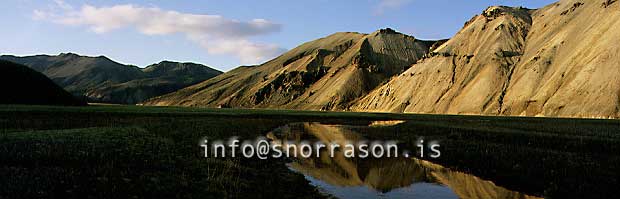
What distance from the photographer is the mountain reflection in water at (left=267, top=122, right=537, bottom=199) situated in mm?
20781

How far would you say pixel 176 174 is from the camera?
62.4 ft

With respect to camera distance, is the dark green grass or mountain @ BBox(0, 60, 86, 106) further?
mountain @ BBox(0, 60, 86, 106)

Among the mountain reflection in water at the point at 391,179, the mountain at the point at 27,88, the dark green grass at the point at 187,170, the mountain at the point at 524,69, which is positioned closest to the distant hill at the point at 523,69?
the mountain at the point at 524,69

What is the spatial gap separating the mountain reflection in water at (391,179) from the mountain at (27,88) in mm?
112699

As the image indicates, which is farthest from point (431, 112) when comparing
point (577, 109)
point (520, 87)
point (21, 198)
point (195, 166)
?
point (21, 198)

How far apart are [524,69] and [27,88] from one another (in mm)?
148298

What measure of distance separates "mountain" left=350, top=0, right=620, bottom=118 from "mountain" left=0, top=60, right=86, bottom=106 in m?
113

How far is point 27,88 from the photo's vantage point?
11900 centimetres

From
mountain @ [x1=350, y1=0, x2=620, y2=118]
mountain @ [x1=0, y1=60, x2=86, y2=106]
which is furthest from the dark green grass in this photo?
mountain @ [x1=0, y1=60, x2=86, y2=106]

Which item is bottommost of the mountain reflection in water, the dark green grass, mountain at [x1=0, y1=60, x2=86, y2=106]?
the mountain reflection in water

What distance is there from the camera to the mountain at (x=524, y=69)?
105 m

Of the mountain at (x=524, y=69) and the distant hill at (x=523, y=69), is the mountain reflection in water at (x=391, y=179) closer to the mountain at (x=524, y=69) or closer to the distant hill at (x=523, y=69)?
the mountain at (x=524, y=69)

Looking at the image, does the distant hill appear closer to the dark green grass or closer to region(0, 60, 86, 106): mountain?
the dark green grass

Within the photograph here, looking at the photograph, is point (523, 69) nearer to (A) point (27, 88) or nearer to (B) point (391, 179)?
(B) point (391, 179)
